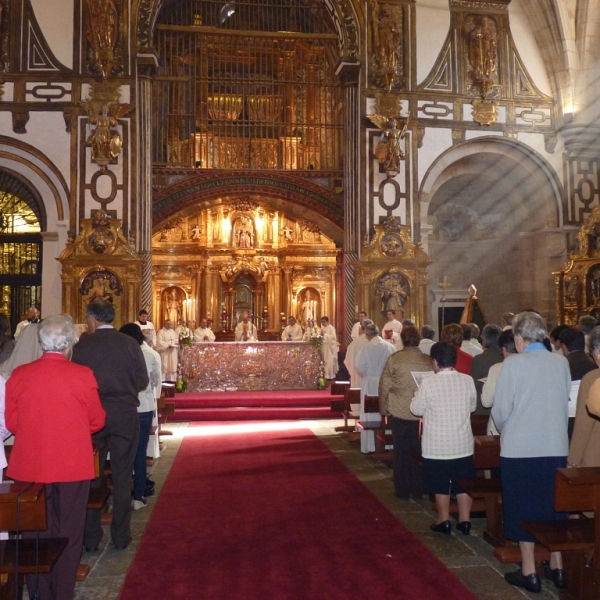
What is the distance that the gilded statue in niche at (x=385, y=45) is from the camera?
16.3 metres

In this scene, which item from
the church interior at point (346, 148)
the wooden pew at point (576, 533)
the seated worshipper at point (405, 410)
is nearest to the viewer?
the wooden pew at point (576, 533)

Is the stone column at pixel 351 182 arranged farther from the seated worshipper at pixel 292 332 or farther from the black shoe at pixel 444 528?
the black shoe at pixel 444 528

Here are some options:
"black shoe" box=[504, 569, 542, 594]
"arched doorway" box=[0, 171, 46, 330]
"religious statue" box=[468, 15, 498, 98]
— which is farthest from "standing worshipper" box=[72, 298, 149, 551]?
"religious statue" box=[468, 15, 498, 98]

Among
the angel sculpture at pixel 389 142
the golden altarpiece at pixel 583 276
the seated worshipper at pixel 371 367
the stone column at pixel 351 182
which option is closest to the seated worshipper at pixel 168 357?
the stone column at pixel 351 182

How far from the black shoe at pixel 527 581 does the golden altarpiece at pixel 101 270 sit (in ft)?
37.9

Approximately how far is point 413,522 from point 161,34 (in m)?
16.6

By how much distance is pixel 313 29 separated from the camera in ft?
70.2

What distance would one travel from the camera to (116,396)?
555 cm

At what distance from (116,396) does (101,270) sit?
10143mm

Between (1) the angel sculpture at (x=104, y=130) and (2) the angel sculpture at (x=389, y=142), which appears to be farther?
→ (2) the angel sculpture at (x=389, y=142)

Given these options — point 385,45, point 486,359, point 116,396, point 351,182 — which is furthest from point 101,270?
point 486,359

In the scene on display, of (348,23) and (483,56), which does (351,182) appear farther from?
(483,56)

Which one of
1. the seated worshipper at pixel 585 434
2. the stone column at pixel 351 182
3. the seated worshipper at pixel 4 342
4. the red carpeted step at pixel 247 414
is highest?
the stone column at pixel 351 182

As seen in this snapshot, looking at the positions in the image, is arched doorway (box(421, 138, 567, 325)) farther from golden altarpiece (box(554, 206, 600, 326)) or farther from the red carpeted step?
the red carpeted step
